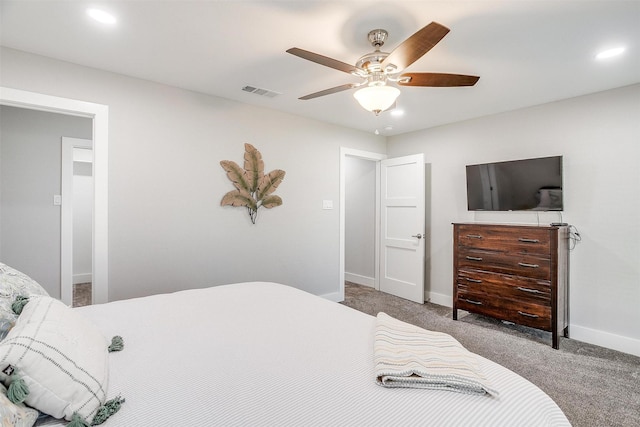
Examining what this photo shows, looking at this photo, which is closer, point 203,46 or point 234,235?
point 203,46

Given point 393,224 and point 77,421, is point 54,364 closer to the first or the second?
point 77,421

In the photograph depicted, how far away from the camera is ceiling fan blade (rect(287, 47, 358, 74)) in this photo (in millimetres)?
1703

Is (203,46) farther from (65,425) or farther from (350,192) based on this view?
(350,192)

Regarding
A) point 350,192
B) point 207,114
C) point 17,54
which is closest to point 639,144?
point 350,192

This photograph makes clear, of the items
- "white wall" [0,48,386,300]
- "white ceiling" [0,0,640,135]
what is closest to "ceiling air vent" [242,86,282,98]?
"white ceiling" [0,0,640,135]

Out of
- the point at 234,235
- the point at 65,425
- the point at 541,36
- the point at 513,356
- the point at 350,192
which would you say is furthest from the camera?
the point at 350,192

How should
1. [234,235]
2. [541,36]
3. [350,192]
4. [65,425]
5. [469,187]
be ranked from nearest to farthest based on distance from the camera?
[65,425] → [541,36] → [234,235] → [469,187] → [350,192]

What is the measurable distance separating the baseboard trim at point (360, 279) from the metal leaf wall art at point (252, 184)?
2.32 m

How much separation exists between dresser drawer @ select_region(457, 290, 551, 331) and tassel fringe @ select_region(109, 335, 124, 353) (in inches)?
130

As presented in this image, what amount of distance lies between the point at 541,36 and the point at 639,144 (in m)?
1.68

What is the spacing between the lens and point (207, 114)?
3221 mm

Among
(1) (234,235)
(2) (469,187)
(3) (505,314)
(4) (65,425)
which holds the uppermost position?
(2) (469,187)

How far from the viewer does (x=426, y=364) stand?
1091mm

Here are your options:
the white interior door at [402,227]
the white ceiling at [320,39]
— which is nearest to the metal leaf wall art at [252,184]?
the white ceiling at [320,39]
